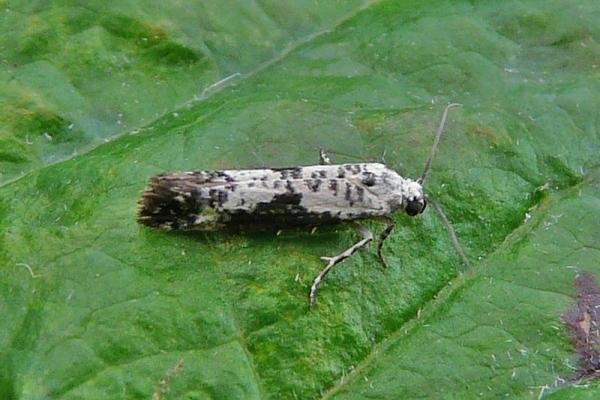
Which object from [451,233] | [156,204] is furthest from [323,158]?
[156,204]

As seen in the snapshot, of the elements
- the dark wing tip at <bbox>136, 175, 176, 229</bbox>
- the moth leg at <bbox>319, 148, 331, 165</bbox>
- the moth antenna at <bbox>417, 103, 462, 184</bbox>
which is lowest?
the dark wing tip at <bbox>136, 175, 176, 229</bbox>

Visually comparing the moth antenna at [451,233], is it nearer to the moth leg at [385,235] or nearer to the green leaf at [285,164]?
the green leaf at [285,164]

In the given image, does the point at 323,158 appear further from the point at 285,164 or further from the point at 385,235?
the point at 385,235

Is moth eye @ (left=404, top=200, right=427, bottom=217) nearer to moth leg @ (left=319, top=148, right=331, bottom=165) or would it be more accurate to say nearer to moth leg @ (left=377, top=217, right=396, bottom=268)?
moth leg @ (left=377, top=217, right=396, bottom=268)

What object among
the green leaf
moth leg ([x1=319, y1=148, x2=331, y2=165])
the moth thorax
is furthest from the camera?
moth leg ([x1=319, y1=148, x2=331, y2=165])

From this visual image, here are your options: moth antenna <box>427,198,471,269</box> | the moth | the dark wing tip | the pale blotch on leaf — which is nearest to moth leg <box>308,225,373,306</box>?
the moth

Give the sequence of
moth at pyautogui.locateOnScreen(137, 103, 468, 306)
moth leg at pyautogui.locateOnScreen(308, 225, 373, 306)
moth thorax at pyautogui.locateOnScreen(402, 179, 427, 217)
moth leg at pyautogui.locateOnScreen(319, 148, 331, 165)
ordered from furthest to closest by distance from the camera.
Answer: moth leg at pyautogui.locateOnScreen(319, 148, 331, 165) < moth thorax at pyautogui.locateOnScreen(402, 179, 427, 217) < moth at pyautogui.locateOnScreen(137, 103, 468, 306) < moth leg at pyautogui.locateOnScreen(308, 225, 373, 306)
